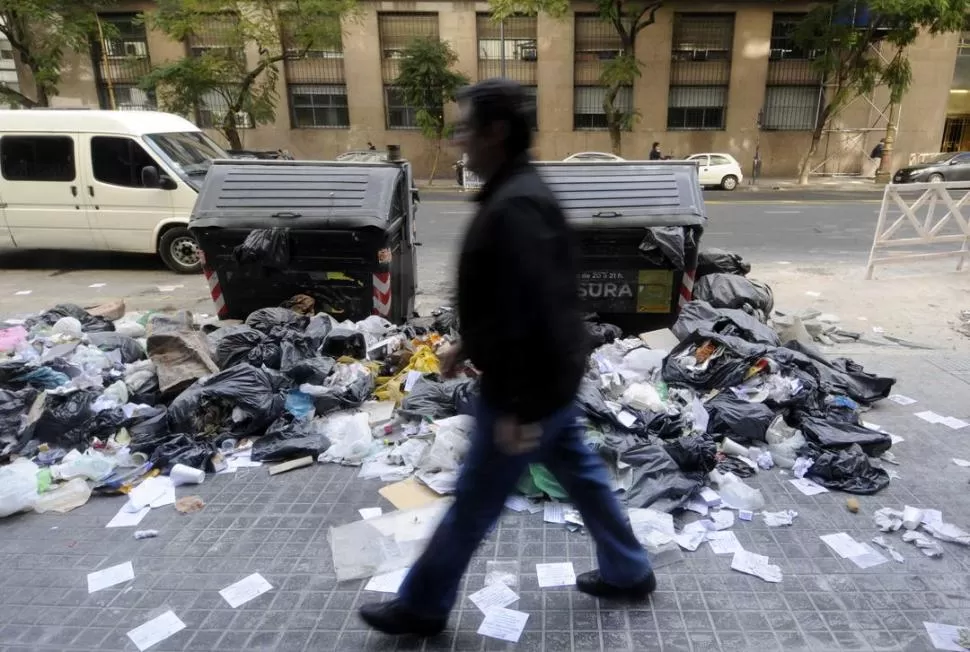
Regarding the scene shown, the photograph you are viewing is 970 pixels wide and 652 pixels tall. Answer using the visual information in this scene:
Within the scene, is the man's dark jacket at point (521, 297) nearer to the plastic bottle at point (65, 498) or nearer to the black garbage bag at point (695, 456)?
the black garbage bag at point (695, 456)

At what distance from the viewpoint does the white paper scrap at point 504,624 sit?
2.28 metres

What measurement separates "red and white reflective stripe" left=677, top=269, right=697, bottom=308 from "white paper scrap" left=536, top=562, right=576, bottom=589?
3.16 meters

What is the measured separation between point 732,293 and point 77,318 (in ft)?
18.9

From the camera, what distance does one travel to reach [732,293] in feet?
18.1

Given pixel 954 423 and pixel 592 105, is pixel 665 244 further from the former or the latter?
pixel 592 105

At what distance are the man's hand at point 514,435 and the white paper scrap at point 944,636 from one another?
1.64 meters

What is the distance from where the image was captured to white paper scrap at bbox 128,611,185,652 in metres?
2.27

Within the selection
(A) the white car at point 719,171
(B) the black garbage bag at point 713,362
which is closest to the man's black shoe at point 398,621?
(B) the black garbage bag at point 713,362

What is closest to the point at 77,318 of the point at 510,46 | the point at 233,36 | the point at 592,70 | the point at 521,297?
the point at 521,297

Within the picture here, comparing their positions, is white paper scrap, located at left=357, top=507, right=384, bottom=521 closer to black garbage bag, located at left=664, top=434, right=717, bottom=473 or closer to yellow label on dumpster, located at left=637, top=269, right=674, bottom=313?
black garbage bag, located at left=664, top=434, right=717, bottom=473

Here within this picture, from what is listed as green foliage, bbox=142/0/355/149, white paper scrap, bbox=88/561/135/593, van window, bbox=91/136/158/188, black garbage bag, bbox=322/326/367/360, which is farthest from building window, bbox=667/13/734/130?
white paper scrap, bbox=88/561/135/593

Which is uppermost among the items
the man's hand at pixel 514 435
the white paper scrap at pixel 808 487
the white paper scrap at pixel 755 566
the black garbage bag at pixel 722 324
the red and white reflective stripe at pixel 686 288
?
the man's hand at pixel 514 435

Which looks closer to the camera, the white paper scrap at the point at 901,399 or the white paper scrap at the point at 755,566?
the white paper scrap at the point at 755,566

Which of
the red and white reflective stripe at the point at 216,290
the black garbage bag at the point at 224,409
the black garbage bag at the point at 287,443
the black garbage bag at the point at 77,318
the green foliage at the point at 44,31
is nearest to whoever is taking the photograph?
the black garbage bag at the point at 287,443
